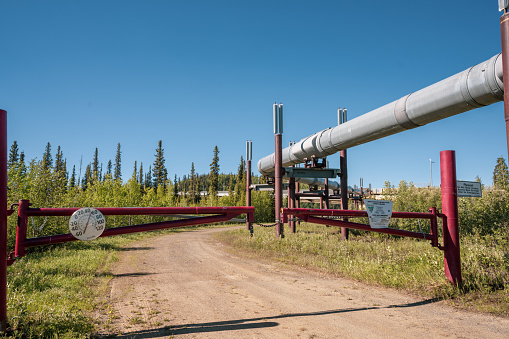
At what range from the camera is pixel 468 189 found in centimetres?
622

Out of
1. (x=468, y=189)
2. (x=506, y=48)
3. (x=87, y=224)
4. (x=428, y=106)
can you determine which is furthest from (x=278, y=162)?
(x=87, y=224)

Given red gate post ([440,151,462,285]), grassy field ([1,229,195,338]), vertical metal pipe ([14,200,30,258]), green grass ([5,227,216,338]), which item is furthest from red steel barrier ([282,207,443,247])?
vertical metal pipe ([14,200,30,258])

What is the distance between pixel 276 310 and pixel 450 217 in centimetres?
350

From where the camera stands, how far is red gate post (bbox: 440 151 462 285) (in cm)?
579

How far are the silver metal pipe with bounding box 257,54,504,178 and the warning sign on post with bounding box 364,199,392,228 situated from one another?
10.0 feet

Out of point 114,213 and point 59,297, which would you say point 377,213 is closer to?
point 114,213

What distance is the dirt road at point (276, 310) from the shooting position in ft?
13.9

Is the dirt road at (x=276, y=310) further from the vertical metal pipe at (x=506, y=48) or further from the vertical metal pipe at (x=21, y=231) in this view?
the vertical metal pipe at (x=506, y=48)

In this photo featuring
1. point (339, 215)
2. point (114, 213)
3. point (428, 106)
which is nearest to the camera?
point (114, 213)

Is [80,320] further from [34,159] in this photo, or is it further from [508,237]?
[34,159]

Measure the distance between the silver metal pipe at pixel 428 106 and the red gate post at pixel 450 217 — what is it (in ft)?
4.95

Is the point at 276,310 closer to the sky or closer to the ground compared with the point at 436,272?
closer to the ground

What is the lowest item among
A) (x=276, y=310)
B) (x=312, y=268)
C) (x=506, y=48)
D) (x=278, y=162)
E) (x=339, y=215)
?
(x=312, y=268)

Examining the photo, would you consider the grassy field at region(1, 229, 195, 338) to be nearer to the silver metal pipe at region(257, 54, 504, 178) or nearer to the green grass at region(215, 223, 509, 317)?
the green grass at region(215, 223, 509, 317)
